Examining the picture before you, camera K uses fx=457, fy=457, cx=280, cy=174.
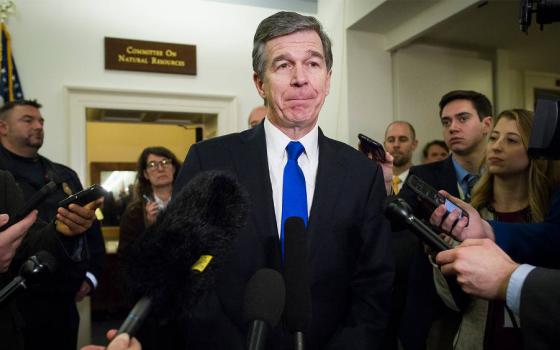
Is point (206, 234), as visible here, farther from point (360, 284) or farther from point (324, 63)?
point (324, 63)

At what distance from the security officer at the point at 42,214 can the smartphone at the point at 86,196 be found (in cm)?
51

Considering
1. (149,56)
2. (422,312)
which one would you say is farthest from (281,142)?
(149,56)

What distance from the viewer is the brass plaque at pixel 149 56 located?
12.5 feet

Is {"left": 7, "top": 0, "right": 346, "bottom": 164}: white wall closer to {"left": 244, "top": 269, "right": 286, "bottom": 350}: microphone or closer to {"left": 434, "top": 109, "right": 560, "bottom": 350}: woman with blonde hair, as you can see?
{"left": 434, "top": 109, "right": 560, "bottom": 350}: woman with blonde hair

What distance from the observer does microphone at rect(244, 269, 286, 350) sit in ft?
2.07

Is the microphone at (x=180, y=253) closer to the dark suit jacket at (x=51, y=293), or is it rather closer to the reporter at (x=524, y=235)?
the reporter at (x=524, y=235)

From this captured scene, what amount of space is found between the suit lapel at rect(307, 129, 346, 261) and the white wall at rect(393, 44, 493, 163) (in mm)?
2825

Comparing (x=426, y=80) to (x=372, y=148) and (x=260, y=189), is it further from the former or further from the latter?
(x=260, y=189)

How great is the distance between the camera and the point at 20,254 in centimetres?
170

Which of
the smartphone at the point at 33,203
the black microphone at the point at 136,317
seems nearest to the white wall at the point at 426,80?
the smartphone at the point at 33,203

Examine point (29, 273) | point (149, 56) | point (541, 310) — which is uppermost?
point (149, 56)

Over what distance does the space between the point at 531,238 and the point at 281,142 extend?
850 millimetres

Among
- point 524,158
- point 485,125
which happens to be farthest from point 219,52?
point 524,158

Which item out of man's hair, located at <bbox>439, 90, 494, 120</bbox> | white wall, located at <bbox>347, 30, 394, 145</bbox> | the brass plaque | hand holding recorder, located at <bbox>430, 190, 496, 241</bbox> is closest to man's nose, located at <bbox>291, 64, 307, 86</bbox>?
hand holding recorder, located at <bbox>430, 190, 496, 241</bbox>
